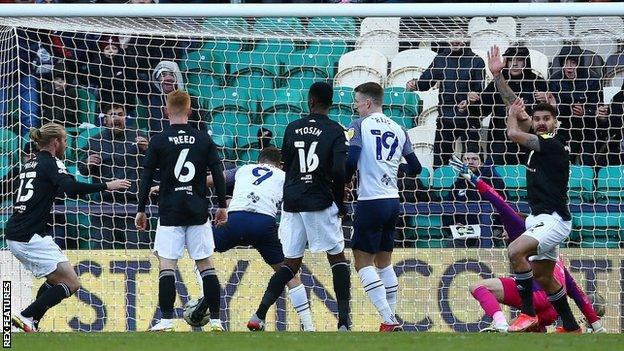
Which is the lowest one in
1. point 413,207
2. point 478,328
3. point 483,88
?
point 478,328

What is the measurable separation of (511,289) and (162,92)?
182 inches

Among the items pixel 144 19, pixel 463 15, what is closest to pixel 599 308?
pixel 463 15

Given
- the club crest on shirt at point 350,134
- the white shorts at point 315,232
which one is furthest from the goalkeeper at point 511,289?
the white shorts at point 315,232

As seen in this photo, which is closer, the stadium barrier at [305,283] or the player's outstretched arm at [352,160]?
the player's outstretched arm at [352,160]

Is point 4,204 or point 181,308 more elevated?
point 4,204

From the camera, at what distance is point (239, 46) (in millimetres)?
15109

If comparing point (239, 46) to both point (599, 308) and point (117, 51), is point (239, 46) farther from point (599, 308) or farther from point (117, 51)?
point (599, 308)

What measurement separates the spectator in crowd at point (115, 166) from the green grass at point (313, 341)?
347cm

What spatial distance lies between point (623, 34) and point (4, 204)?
6.46m

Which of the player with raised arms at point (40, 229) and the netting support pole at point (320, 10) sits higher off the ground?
the netting support pole at point (320, 10)

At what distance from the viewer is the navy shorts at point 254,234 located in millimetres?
12773

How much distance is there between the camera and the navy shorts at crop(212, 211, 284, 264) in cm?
1277

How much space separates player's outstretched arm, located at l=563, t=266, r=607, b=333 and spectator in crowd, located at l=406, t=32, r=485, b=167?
2273 mm

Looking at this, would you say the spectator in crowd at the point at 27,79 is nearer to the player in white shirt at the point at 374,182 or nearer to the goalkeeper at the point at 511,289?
the player in white shirt at the point at 374,182
